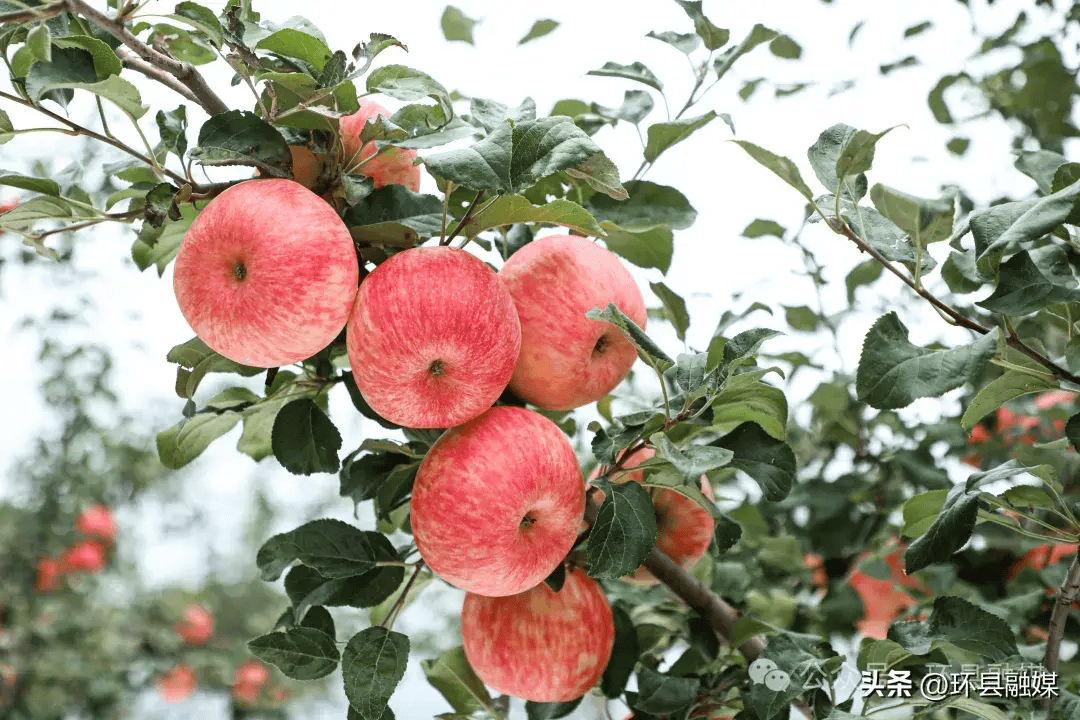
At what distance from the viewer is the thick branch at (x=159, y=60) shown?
48 cm

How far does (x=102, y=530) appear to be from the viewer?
1.88 m

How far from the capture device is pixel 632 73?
0.74 m

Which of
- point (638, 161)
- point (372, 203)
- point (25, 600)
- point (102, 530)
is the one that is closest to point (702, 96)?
point (638, 161)

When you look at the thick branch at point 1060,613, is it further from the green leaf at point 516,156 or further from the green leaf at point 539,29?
the green leaf at point 539,29

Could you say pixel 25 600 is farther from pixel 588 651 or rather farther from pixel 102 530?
pixel 588 651

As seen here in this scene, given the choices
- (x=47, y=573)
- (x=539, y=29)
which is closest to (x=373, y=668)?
(x=539, y=29)

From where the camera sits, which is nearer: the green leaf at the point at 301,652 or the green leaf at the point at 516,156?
the green leaf at the point at 516,156

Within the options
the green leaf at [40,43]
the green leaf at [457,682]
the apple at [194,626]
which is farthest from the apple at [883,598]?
the apple at [194,626]

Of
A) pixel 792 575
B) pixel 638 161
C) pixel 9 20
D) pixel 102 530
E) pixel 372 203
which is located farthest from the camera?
pixel 102 530

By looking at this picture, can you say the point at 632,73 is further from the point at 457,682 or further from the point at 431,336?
the point at 457,682

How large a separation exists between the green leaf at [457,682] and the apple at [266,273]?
0.35m

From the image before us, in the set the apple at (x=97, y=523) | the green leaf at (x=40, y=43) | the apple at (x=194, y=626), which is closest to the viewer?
the green leaf at (x=40, y=43)

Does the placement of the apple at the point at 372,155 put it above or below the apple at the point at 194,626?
above

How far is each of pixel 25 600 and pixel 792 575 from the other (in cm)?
166
